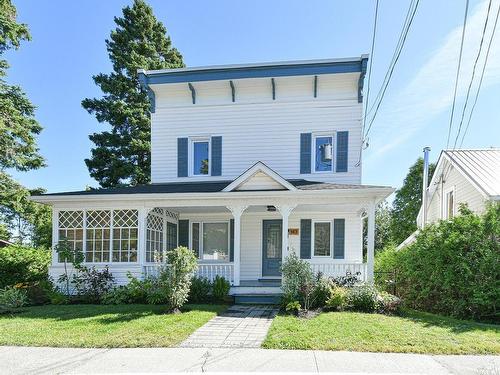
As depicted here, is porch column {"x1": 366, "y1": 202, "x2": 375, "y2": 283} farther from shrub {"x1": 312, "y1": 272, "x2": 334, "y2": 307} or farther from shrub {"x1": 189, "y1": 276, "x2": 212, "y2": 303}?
shrub {"x1": 189, "y1": 276, "x2": 212, "y2": 303}

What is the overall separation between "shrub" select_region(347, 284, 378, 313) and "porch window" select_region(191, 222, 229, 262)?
17.4 ft

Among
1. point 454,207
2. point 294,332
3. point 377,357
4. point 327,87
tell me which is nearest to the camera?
point 377,357

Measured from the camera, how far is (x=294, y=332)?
7.22 metres

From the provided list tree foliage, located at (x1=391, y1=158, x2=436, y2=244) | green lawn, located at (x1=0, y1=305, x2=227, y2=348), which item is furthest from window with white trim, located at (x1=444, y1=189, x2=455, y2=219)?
tree foliage, located at (x1=391, y1=158, x2=436, y2=244)

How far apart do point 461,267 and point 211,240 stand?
26.7 ft

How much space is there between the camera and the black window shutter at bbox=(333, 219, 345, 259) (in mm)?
13039

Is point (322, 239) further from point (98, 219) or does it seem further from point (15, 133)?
point (15, 133)

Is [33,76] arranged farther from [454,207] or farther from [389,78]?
[454,207]

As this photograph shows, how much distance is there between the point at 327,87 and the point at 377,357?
33.3 ft

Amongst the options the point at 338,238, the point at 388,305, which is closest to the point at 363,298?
the point at 388,305

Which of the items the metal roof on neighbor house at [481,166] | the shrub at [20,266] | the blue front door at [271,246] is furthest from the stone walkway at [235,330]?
the metal roof on neighbor house at [481,166]

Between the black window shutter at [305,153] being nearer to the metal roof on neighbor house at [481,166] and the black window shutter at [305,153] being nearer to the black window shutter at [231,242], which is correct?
the black window shutter at [231,242]

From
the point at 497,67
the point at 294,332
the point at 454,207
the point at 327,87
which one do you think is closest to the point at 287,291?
the point at 294,332

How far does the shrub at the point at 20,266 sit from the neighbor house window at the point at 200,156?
642 cm
